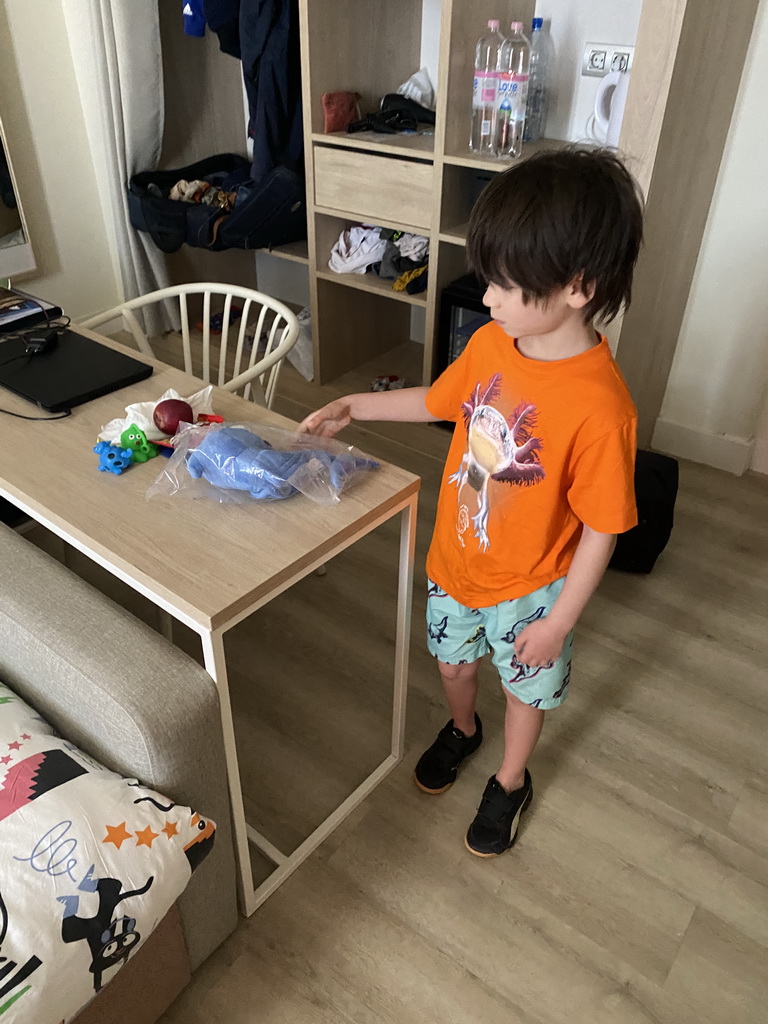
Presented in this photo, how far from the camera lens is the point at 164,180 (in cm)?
298

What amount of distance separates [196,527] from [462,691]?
2.08 ft

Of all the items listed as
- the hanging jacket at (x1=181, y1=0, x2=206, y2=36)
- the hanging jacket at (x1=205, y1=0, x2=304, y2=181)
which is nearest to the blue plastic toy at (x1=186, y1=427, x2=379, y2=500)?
the hanging jacket at (x1=205, y1=0, x2=304, y2=181)

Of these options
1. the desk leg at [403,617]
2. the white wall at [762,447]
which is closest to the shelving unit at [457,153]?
the white wall at [762,447]

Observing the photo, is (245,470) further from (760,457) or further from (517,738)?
(760,457)

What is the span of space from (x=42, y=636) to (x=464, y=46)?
193 centimetres

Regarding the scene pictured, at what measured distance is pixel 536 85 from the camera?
225 centimetres

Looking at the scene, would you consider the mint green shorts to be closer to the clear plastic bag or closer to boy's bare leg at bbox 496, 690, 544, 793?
boy's bare leg at bbox 496, 690, 544, 793

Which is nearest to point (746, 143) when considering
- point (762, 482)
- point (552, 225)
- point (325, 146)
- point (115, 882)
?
point (762, 482)

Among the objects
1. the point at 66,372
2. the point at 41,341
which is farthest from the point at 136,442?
the point at 41,341

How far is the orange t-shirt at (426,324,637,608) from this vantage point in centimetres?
95

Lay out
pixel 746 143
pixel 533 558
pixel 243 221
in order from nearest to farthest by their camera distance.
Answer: pixel 533 558
pixel 746 143
pixel 243 221

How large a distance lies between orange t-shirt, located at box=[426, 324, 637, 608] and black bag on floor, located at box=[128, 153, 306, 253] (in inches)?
69.2

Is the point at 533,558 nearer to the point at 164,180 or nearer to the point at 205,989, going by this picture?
the point at 205,989

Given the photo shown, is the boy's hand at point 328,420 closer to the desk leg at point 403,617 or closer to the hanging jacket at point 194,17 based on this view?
the desk leg at point 403,617
